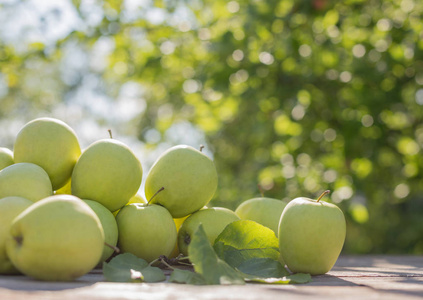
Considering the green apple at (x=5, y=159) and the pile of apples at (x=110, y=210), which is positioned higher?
the green apple at (x=5, y=159)

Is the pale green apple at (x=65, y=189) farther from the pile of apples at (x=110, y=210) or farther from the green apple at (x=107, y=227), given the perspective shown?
the green apple at (x=107, y=227)

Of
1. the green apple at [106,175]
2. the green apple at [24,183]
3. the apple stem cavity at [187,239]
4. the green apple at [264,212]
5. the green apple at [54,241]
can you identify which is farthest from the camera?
the green apple at [264,212]

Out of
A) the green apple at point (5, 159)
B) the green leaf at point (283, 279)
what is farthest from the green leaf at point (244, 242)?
the green apple at point (5, 159)

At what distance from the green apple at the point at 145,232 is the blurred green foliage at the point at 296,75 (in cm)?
184

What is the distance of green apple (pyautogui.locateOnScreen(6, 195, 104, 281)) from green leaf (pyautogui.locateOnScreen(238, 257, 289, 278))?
0.36 m

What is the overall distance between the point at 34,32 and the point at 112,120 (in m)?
11.5

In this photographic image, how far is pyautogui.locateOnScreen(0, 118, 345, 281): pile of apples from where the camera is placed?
2.96 ft

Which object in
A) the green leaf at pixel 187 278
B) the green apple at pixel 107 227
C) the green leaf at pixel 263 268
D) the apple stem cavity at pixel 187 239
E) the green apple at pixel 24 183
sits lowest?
the green leaf at pixel 263 268

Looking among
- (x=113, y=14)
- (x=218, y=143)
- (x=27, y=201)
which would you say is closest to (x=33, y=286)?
(x=27, y=201)

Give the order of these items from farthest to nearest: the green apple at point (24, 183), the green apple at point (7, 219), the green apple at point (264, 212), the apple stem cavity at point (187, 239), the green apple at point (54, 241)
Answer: the green apple at point (264, 212)
the apple stem cavity at point (187, 239)
the green apple at point (24, 183)
the green apple at point (7, 219)
the green apple at point (54, 241)

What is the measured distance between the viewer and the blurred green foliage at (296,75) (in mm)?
3094

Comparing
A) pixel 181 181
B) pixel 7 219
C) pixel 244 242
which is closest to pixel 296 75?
pixel 181 181

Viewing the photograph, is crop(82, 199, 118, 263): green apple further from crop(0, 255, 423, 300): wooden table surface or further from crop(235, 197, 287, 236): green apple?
crop(235, 197, 287, 236): green apple

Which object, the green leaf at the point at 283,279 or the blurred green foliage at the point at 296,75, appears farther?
the blurred green foliage at the point at 296,75
